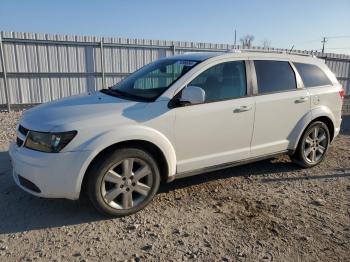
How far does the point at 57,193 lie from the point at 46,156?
0.40m

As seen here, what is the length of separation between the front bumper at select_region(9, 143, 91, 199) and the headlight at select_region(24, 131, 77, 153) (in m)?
0.05

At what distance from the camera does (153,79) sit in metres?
4.28

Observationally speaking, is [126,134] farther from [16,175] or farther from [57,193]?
[16,175]

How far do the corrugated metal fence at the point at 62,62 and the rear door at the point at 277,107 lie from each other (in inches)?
308

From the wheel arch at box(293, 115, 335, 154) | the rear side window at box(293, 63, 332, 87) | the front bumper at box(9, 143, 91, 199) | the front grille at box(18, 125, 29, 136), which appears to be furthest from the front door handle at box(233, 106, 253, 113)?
the front grille at box(18, 125, 29, 136)

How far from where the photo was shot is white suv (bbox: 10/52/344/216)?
10.5 ft

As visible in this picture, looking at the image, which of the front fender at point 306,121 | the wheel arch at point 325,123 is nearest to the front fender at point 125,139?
the front fender at point 306,121

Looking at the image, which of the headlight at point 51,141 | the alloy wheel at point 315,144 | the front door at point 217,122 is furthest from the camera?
the alloy wheel at point 315,144

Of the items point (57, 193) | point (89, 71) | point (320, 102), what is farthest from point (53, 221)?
point (89, 71)

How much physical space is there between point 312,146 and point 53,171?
3.88m

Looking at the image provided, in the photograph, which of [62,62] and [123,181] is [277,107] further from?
[62,62]

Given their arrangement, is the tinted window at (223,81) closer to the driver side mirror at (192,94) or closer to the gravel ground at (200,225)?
the driver side mirror at (192,94)

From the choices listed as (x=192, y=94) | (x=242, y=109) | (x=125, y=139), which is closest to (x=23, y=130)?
(x=125, y=139)

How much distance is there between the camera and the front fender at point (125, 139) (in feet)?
10.6
